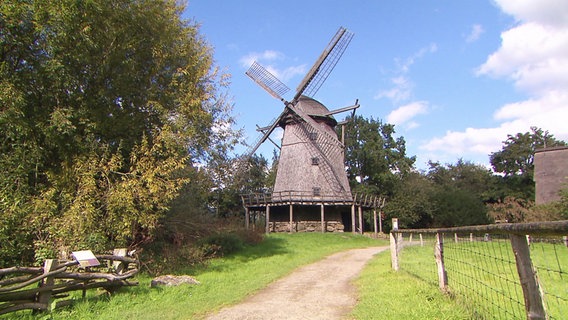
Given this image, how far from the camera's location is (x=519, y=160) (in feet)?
182

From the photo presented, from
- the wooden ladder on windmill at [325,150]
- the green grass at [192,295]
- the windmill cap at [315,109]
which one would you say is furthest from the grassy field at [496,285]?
the windmill cap at [315,109]

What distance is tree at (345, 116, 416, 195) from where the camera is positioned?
4694cm

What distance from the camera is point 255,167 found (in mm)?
54031

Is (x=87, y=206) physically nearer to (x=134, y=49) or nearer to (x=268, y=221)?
(x=134, y=49)

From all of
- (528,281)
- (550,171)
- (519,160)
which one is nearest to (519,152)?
(519,160)

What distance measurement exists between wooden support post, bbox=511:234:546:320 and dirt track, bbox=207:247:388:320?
11.3 ft

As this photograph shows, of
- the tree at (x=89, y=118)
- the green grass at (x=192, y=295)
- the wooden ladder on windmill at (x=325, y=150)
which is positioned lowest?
the green grass at (x=192, y=295)

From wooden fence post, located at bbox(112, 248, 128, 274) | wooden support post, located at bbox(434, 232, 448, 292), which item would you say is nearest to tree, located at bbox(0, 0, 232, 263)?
wooden fence post, located at bbox(112, 248, 128, 274)

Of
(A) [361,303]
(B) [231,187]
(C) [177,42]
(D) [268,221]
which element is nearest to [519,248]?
(A) [361,303]

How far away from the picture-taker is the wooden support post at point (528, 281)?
11.1 ft

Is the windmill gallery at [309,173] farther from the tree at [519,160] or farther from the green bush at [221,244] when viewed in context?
the tree at [519,160]

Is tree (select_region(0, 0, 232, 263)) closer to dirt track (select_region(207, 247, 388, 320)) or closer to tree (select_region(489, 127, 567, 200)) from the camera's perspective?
dirt track (select_region(207, 247, 388, 320))

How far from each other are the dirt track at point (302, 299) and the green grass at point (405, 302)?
36cm

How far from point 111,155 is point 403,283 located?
9.69 meters
